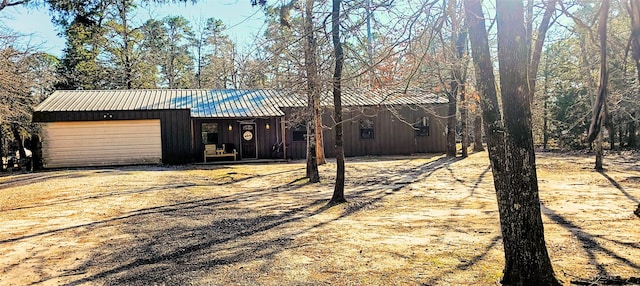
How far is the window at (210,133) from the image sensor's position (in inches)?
759

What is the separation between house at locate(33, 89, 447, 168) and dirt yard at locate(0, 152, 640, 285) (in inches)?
272

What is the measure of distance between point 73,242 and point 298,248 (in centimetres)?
289

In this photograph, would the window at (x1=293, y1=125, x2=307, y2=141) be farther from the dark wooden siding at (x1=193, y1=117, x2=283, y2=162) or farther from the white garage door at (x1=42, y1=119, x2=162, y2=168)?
the white garage door at (x1=42, y1=119, x2=162, y2=168)

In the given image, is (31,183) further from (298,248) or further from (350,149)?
(350,149)

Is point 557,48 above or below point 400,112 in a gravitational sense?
above

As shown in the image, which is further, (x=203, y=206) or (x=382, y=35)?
(x=203, y=206)

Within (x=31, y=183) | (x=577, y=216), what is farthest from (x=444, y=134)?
(x=31, y=183)

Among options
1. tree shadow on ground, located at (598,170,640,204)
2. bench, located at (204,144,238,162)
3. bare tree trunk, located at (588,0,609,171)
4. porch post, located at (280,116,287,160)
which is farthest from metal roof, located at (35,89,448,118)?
bare tree trunk, located at (588,0,609,171)

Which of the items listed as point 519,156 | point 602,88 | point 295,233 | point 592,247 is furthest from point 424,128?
point 519,156

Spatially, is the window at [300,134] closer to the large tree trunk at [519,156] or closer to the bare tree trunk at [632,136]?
the bare tree trunk at [632,136]

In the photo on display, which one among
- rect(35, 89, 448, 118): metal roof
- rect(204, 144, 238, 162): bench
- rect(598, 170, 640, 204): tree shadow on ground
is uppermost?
rect(35, 89, 448, 118): metal roof

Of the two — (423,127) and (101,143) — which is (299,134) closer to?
(423,127)

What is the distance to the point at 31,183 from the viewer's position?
39.0 feet

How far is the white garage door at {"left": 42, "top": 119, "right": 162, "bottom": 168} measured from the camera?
17234 millimetres
